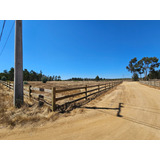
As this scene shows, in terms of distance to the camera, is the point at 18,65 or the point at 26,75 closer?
the point at 18,65

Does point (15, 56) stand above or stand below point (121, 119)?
above

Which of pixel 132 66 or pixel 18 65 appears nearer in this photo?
pixel 18 65

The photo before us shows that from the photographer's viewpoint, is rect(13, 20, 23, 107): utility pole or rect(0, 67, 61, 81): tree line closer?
rect(13, 20, 23, 107): utility pole

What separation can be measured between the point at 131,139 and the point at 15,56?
19.3 ft

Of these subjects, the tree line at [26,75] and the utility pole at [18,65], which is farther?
the tree line at [26,75]

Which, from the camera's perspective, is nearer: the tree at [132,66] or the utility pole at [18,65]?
the utility pole at [18,65]

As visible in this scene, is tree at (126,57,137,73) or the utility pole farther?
tree at (126,57,137,73)

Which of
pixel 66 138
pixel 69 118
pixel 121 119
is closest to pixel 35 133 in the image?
pixel 66 138

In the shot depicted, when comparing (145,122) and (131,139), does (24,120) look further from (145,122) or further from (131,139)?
(145,122)

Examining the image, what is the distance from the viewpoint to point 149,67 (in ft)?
129
